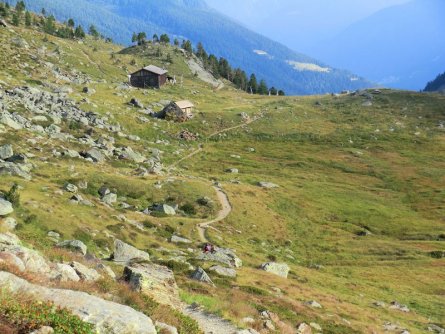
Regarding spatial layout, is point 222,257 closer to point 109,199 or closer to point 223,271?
point 223,271

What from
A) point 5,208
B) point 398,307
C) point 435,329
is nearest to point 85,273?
point 5,208

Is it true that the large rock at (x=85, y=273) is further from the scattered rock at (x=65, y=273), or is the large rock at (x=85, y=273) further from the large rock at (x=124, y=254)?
the large rock at (x=124, y=254)

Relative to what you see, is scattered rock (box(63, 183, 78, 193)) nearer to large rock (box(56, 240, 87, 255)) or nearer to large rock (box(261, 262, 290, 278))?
large rock (box(56, 240, 87, 255))

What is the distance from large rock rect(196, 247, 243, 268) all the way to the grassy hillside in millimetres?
2218

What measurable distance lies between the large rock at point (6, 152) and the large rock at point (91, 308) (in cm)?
5643

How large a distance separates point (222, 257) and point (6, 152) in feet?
121

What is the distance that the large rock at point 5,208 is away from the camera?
40688 millimetres

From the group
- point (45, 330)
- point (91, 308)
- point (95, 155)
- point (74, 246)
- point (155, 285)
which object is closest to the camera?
point (45, 330)

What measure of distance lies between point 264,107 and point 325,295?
14218 centimetres

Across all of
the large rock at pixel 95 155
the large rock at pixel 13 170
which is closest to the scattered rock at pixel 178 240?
the large rock at pixel 13 170

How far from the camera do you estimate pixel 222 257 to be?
54188 mm

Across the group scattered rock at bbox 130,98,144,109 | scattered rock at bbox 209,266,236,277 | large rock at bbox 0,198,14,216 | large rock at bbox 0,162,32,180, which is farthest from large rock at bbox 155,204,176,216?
scattered rock at bbox 130,98,144,109

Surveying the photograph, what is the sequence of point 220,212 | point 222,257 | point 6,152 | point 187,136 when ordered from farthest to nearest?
point 187,136, point 220,212, point 6,152, point 222,257

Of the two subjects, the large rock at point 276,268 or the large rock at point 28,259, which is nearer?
the large rock at point 28,259
